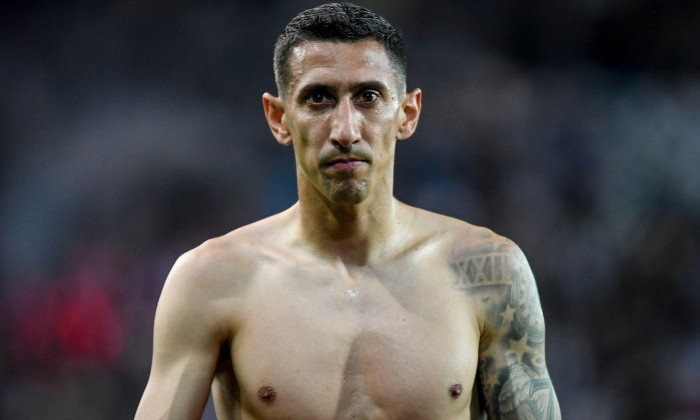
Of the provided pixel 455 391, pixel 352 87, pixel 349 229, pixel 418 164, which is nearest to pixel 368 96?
pixel 352 87

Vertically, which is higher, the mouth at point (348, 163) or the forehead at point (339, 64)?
the forehead at point (339, 64)

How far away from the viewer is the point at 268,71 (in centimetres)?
354

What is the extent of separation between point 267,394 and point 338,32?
77 centimetres

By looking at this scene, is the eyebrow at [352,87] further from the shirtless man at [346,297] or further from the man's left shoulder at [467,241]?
the man's left shoulder at [467,241]

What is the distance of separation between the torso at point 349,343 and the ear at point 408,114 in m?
0.28

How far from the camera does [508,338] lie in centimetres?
215

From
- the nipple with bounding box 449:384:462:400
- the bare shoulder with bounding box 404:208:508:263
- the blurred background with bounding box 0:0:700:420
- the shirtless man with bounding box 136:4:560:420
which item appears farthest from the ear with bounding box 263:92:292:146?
the blurred background with bounding box 0:0:700:420

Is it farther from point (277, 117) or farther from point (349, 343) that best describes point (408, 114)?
point (349, 343)

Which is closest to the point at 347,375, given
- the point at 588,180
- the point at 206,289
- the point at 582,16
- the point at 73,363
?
the point at 206,289

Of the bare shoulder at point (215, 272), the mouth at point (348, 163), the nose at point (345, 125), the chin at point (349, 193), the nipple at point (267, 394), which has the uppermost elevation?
the nose at point (345, 125)

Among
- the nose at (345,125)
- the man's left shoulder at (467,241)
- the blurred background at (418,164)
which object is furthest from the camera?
the blurred background at (418,164)

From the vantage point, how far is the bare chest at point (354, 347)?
2043 mm

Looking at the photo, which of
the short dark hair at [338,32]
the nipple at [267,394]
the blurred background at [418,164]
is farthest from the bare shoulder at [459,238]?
the blurred background at [418,164]

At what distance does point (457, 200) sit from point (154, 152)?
3.49 ft
